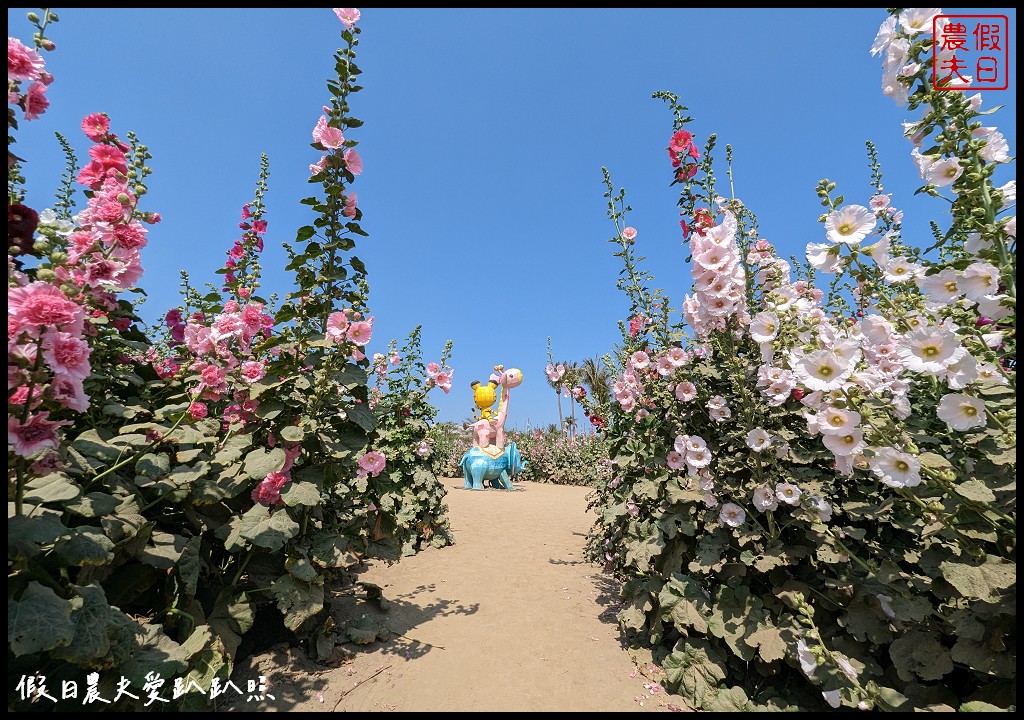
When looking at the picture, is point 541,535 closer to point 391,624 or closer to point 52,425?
point 391,624

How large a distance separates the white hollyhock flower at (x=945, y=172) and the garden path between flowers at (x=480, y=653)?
2.71m

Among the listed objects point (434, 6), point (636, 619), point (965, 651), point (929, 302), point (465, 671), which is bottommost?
point (465, 671)

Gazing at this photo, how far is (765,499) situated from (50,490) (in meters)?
A: 3.15

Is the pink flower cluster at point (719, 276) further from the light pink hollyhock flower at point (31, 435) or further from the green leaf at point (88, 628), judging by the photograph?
the green leaf at point (88, 628)

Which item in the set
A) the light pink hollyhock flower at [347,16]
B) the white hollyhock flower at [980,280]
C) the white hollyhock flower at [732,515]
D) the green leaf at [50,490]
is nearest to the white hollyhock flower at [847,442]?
the white hollyhock flower at [980,280]

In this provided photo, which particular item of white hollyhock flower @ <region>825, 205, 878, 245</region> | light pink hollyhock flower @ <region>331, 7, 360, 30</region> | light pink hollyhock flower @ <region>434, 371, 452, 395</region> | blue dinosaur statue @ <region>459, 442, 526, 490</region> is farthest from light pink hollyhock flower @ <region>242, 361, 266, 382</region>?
blue dinosaur statue @ <region>459, 442, 526, 490</region>

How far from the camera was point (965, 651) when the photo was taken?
1680 millimetres

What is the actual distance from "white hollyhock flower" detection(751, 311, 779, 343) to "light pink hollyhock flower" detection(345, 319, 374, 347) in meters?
2.08

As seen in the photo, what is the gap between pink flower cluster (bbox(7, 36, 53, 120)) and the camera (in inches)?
62.8

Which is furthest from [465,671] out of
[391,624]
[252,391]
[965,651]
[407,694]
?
[965,651]

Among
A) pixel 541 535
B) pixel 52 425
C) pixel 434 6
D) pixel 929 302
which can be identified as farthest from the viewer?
pixel 541 535

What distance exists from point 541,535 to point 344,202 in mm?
4957

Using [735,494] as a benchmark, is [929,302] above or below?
above

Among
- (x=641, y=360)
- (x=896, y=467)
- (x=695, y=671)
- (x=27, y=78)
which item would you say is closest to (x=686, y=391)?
(x=641, y=360)
